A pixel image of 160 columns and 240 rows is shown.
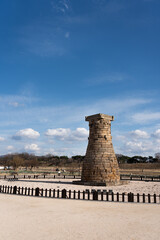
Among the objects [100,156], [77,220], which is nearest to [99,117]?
[100,156]

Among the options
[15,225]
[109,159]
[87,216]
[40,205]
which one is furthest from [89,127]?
[15,225]

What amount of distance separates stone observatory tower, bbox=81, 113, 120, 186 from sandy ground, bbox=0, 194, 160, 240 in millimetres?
9328

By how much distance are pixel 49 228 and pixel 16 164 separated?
4630 cm

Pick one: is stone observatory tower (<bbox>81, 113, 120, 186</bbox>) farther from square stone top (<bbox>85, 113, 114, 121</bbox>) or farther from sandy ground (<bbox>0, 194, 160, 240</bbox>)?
sandy ground (<bbox>0, 194, 160, 240</bbox>)

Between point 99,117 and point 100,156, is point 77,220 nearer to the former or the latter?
point 100,156

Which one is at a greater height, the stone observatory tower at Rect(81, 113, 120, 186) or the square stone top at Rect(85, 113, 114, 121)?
the square stone top at Rect(85, 113, 114, 121)

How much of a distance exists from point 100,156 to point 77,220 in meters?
12.8

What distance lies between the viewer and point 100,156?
20.0m

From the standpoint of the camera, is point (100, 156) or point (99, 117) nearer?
point (100, 156)

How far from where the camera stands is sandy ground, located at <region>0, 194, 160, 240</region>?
5871mm

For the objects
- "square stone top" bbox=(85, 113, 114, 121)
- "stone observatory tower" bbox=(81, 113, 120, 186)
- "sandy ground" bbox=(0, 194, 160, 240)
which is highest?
"square stone top" bbox=(85, 113, 114, 121)

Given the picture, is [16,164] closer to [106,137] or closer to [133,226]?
[106,137]

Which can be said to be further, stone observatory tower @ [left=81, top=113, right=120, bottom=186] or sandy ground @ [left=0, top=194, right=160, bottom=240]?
stone observatory tower @ [left=81, top=113, right=120, bottom=186]

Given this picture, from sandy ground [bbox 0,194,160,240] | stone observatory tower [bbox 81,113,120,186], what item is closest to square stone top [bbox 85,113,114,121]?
stone observatory tower [bbox 81,113,120,186]
